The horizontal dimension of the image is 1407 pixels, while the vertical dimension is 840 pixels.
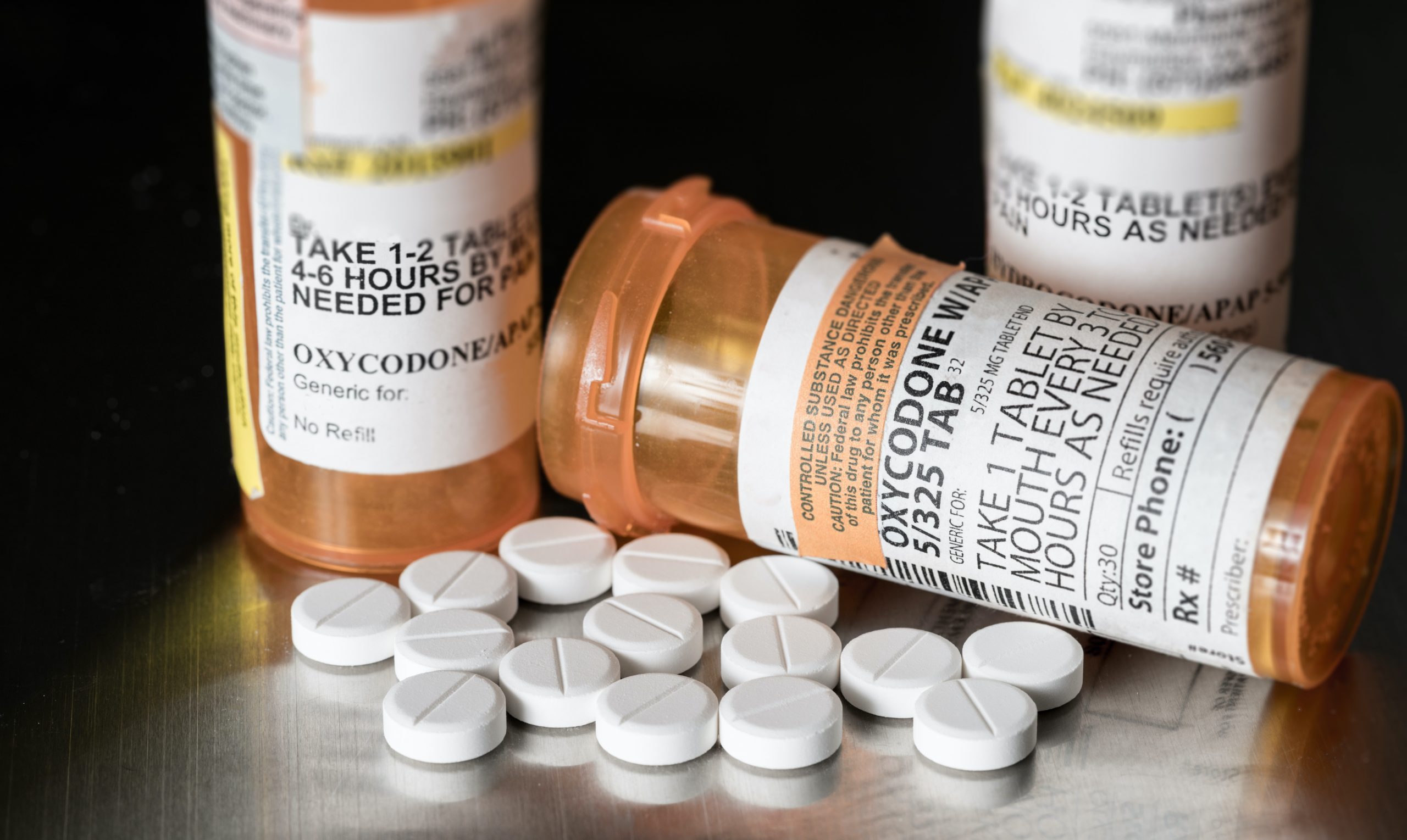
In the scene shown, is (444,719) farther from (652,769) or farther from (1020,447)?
(1020,447)

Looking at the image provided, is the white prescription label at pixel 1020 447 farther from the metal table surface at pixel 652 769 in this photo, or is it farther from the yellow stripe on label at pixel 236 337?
the yellow stripe on label at pixel 236 337

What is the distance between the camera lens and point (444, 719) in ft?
2.53

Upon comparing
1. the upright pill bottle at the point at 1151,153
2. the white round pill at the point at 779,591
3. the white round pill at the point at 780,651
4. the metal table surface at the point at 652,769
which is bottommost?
the metal table surface at the point at 652,769

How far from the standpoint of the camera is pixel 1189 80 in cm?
77

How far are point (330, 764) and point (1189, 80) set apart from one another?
0.46m

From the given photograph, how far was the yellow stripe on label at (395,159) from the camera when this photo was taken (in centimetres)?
78

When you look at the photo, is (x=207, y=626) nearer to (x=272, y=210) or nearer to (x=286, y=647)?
(x=286, y=647)

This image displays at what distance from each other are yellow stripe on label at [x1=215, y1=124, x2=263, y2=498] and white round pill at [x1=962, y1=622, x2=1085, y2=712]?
1.18ft

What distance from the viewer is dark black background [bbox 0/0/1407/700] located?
96 cm

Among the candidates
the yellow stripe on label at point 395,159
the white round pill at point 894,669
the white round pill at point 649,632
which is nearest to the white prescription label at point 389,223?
Result: the yellow stripe on label at point 395,159

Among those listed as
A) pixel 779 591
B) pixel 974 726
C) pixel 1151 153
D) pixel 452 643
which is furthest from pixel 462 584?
pixel 1151 153

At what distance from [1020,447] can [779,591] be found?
5.6 inches

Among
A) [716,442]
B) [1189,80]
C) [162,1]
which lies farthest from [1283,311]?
[162,1]

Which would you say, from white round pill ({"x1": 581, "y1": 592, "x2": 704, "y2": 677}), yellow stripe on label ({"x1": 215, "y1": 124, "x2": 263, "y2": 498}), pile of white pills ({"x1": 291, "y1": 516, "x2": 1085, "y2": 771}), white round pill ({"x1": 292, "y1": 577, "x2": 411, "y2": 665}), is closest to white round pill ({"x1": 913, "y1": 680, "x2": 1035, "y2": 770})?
pile of white pills ({"x1": 291, "y1": 516, "x2": 1085, "y2": 771})
